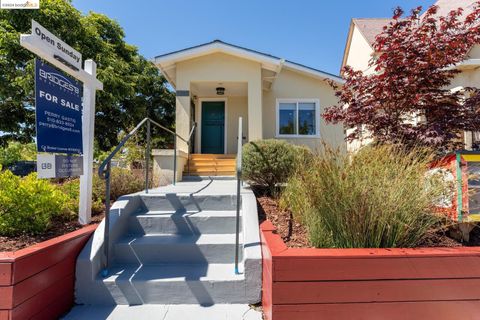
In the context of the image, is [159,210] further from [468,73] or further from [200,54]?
[468,73]

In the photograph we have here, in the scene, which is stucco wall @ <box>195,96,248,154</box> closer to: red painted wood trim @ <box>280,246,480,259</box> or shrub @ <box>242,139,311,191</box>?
shrub @ <box>242,139,311,191</box>

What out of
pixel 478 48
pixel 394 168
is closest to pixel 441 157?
pixel 394 168

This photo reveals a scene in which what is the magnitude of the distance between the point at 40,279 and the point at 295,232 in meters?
2.44

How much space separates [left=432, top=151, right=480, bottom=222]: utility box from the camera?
2602 millimetres

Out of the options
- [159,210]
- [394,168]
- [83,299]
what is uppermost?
[394,168]

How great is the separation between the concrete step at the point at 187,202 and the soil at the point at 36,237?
2.57 ft

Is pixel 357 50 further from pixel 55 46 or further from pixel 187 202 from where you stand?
pixel 55 46

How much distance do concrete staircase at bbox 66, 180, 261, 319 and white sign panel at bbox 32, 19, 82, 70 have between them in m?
1.82

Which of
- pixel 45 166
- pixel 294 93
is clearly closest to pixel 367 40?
pixel 294 93

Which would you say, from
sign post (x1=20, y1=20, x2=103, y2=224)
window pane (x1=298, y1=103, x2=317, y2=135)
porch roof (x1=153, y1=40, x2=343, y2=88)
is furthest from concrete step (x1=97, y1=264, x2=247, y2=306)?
window pane (x1=298, y1=103, x2=317, y2=135)

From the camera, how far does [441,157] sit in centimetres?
302

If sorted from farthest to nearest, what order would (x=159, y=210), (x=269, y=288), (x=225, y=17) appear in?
1. (x=225, y=17)
2. (x=159, y=210)
3. (x=269, y=288)

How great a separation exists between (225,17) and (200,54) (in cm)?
314

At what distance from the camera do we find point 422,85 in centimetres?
370
